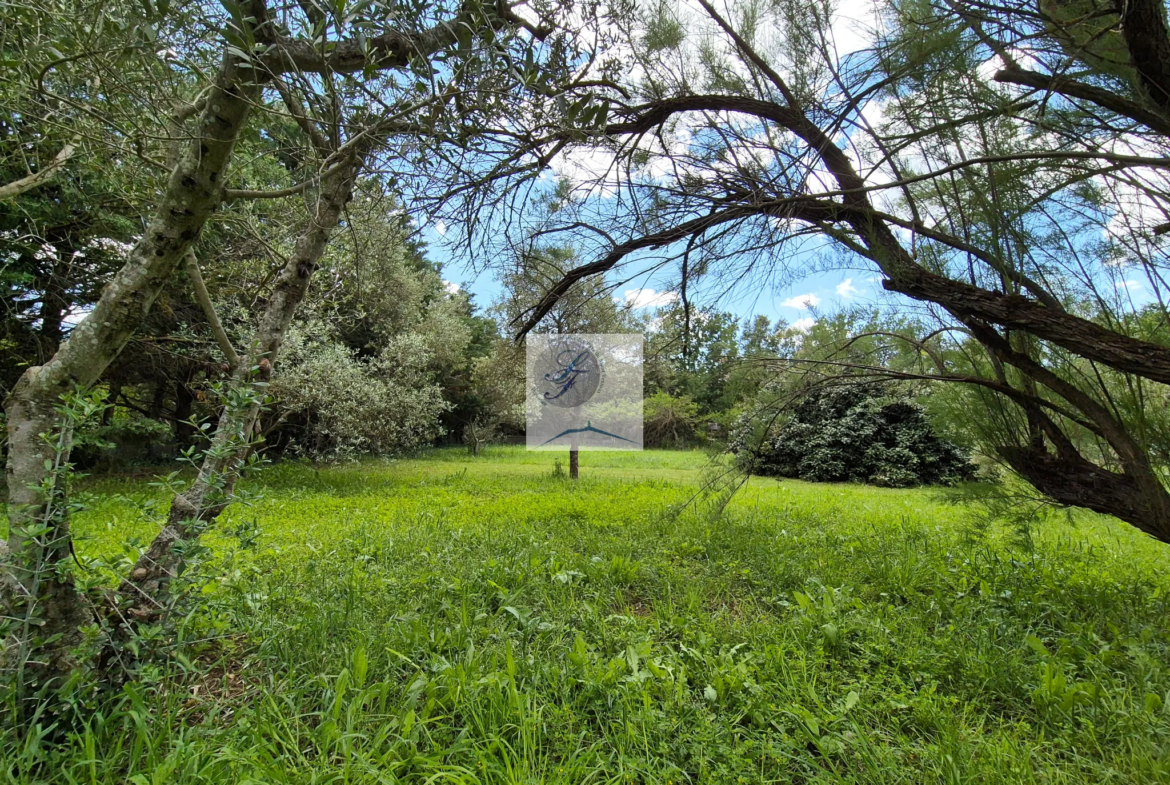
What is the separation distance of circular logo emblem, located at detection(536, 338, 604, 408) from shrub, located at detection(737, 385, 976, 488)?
3.61m

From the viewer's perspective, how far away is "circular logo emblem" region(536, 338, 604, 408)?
8758 mm

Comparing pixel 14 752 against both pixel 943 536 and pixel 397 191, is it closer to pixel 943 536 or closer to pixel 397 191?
pixel 397 191

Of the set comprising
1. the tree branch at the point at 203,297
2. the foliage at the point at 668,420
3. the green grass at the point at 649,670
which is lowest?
the green grass at the point at 649,670

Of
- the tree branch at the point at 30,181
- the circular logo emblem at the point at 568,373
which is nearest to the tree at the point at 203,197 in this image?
the tree branch at the point at 30,181

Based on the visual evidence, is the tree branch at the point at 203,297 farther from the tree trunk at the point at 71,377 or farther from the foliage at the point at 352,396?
the foliage at the point at 352,396

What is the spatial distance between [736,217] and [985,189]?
1036 millimetres

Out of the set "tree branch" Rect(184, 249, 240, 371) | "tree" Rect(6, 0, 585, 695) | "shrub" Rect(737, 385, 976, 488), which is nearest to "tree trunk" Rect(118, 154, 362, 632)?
"tree" Rect(6, 0, 585, 695)

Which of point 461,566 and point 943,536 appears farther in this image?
point 943,536

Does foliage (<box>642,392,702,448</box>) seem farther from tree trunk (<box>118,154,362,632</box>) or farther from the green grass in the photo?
tree trunk (<box>118,154,362,632</box>)

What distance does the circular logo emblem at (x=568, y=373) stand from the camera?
28.7 ft

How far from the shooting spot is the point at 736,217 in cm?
219

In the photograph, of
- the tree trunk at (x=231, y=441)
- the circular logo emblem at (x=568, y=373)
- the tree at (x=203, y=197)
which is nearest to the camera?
the tree at (x=203, y=197)

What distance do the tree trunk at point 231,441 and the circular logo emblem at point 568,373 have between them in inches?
247

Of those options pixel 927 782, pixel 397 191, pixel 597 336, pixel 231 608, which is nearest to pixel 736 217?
pixel 397 191
